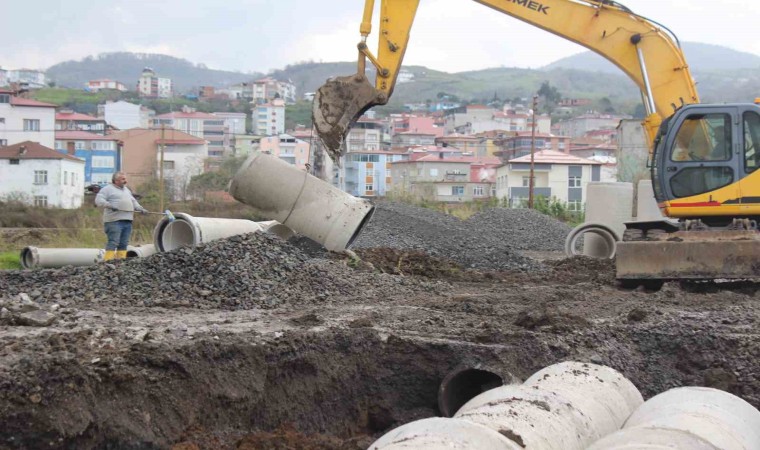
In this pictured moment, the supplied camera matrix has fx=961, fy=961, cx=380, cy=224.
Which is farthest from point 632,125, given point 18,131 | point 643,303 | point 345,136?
point 18,131

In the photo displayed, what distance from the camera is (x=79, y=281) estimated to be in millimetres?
9781

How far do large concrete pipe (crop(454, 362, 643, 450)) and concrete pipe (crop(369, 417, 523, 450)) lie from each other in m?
0.37

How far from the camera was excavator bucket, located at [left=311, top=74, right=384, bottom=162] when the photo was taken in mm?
12812

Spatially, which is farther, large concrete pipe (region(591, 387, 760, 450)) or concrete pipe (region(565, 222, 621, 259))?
concrete pipe (region(565, 222, 621, 259))

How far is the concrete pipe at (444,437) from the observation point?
3971 millimetres

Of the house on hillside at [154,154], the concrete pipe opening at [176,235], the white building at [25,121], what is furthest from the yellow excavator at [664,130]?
the white building at [25,121]

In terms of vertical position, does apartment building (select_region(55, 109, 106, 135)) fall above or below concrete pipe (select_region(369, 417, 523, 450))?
above

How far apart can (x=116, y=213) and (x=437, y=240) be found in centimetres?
649

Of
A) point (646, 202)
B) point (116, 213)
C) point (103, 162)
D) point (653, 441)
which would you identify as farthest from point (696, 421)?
point (103, 162)

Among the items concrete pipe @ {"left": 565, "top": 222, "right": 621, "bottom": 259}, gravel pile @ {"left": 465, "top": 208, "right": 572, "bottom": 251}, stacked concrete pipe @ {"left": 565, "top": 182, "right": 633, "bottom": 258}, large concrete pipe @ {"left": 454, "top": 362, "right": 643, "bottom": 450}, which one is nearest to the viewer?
large concrete pipe @ {"left": 454, "top": 362, "right": 643, "bottom": 450}

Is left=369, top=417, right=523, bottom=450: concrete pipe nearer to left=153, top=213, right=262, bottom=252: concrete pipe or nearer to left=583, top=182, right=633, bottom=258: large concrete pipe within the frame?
left=153, top=213, right=262, bottom=252: concrete pipe

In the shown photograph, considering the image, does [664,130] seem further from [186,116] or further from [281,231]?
[186,116]

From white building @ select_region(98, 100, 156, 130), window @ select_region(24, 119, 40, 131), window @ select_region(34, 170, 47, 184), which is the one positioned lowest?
window @ select_region(34, 170, 47, 184)

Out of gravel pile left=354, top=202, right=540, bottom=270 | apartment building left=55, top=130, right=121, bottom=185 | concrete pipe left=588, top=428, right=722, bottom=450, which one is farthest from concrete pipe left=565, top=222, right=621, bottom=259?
apartment building left=55, top=130, right=121, bottom=185
